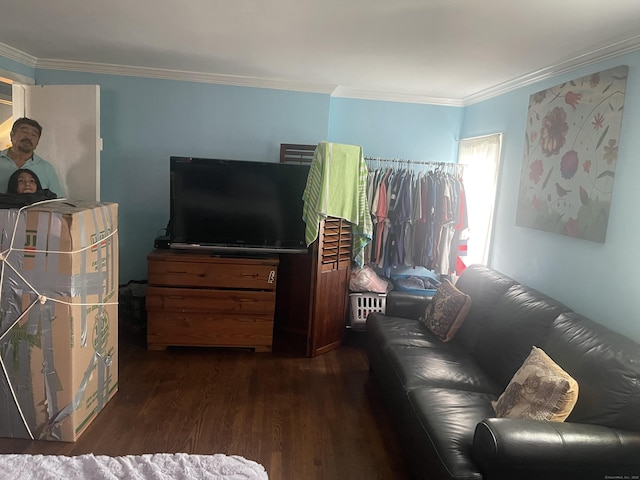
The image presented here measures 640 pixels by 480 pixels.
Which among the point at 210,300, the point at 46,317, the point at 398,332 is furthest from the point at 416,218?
the point at 46,317

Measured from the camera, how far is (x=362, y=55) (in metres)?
3.05

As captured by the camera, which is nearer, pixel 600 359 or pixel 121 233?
pixel 600 359

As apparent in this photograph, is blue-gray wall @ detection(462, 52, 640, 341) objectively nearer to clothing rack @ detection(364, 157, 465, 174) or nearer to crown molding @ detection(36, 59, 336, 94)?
clothing rack @ detection(364, 157, 465, 174)

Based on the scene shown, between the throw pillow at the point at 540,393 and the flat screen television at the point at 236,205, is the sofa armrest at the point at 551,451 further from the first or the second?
the flat screen television at the point at 236,205

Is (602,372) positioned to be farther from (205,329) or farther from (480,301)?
(205,329)

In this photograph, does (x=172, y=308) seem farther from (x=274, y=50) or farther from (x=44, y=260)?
(x=274, y=50)

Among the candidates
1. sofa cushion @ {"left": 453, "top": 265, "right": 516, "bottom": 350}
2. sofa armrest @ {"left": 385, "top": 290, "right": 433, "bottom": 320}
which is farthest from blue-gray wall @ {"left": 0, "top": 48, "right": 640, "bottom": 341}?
sofa armrest @ {"left": 385, "top": 290, "right": 433, "bottom": 320}

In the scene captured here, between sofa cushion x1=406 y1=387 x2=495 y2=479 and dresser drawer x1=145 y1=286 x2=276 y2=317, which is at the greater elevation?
dresser drawer x1=145 y1=286 x2=276 y2=317

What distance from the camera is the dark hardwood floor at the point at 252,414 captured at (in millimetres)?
2346

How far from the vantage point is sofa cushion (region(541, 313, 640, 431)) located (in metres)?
1.82

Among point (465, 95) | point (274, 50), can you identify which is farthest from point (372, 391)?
point (465, 95)

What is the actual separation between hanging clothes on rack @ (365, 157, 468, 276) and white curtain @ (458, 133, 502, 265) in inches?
6.4

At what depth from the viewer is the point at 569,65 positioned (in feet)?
9.25

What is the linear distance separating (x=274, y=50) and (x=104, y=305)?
6.21 ft
